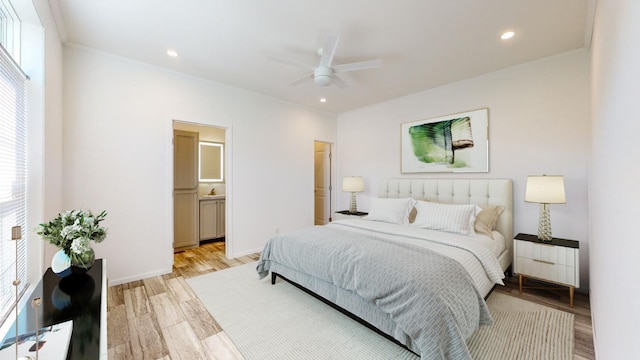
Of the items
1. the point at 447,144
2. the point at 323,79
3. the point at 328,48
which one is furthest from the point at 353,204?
the point at 328,48

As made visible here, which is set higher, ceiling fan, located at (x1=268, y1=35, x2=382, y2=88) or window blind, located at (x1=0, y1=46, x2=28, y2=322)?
ceiling fan, located at (x1=268, y1=35, x2=382, y2=88)

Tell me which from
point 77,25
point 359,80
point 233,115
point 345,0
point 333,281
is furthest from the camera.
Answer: point 233,115

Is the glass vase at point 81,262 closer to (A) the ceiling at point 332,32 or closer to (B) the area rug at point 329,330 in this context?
(B) the area rug at point 329,330

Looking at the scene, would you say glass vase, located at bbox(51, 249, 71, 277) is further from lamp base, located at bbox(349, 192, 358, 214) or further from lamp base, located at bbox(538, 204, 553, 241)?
lamp base, located at bbox(538, 204, 553, 241)

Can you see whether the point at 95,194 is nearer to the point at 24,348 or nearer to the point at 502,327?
the point at 24,348

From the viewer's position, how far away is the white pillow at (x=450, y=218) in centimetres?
280

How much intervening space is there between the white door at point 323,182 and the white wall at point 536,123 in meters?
2.24

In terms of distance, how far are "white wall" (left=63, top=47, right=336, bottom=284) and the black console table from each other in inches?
51.4

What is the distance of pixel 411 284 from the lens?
165cm

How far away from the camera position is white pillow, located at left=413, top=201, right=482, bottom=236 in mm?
2799

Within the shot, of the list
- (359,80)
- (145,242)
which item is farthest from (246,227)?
(359,80)

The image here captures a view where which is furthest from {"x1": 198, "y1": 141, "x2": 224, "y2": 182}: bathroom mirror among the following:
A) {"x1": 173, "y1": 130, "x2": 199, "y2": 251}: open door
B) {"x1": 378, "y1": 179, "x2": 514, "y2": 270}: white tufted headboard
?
{"x1": 378, "y1": 179, "x2": 514, "y2": 270}: white tufted headboard

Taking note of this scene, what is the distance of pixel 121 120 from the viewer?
295 cm

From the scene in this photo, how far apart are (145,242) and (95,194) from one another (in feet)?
2.59
